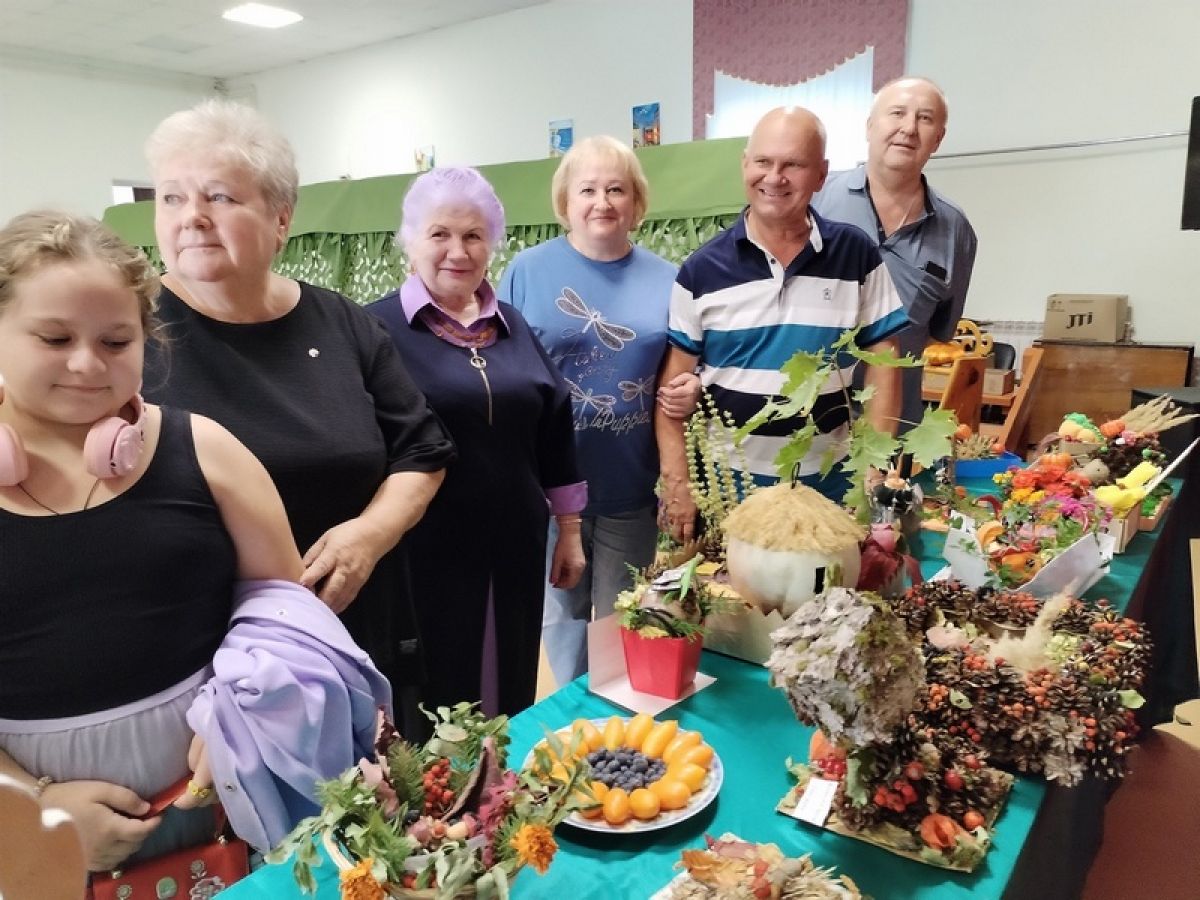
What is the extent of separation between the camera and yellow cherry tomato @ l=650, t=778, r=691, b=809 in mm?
954

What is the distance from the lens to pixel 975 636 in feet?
4.09

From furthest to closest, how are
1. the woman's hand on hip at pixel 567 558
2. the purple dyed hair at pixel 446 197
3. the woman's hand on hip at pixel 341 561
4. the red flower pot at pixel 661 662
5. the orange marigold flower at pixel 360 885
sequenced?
1. the woman's hand on hip at pixel 567 558
2. the purple dyed hair at pixel 446 197
3. the woman's hand on hip at pixel 341 561
4. the red flower pot at pixel 661 662
5. the orange marigold flower at pixel 360 885

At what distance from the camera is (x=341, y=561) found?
4.36 feet

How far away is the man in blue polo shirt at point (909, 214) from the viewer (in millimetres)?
2303

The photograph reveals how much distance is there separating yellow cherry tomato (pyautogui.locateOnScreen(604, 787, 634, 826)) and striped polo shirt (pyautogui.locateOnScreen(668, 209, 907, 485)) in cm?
97

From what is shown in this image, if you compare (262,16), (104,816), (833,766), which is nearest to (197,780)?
(104,816)

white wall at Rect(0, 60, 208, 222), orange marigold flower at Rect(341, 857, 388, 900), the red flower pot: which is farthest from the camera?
white wall at Rect(0, 60, 208, 222)

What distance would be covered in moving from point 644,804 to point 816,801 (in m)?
0.20

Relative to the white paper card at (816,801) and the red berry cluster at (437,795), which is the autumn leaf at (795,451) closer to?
the white paper card at (816,801)

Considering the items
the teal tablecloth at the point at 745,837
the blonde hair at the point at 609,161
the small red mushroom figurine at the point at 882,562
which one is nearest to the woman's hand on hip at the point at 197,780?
the teal tablecloth at the point at 745,837

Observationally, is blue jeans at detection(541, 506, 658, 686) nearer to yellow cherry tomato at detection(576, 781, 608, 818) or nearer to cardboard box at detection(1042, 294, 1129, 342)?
yellow cherry tomato at detection(576, 781, 608, 818)

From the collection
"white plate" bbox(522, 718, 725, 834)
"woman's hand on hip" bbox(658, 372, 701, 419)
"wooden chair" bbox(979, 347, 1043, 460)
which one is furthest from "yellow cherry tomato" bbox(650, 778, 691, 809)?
"wooden chair" bbox(979, 347, 1043, 460)

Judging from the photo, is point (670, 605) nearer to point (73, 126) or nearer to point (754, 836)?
point (754, 836)

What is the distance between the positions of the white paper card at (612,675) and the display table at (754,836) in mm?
15
